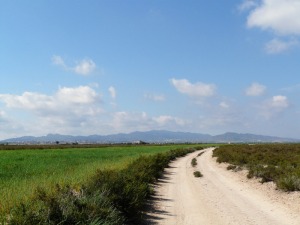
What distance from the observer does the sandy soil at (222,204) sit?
12.0 meters

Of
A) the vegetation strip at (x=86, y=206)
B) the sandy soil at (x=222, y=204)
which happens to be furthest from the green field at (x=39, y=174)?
the sandy soil at (x=222, y=204)

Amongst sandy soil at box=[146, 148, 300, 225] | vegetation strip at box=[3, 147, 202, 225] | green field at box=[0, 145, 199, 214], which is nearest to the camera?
vegetation strip at box=[3, 147, 202, 225]

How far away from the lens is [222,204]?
1480 cm

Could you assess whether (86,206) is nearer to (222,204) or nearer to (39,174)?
(222,204)

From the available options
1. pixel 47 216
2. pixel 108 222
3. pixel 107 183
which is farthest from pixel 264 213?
pixel 47 216

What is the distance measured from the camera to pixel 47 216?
296 inches

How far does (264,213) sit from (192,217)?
9.02 feet

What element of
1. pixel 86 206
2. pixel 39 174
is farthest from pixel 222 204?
pixel 39 174

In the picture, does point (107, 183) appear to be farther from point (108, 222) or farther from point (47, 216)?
point (47, 216)

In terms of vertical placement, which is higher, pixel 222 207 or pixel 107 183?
pixel 107 183

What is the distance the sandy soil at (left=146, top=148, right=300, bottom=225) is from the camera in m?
12.0

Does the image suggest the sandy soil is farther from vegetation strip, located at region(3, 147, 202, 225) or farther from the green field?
the green field

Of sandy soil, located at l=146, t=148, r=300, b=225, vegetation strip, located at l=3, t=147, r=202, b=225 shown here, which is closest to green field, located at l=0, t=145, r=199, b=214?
vegetation strip, located at l=3, t=147, r=202, b=225

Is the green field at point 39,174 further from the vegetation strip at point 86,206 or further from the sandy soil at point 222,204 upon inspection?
the sandy soil at point 222,204
